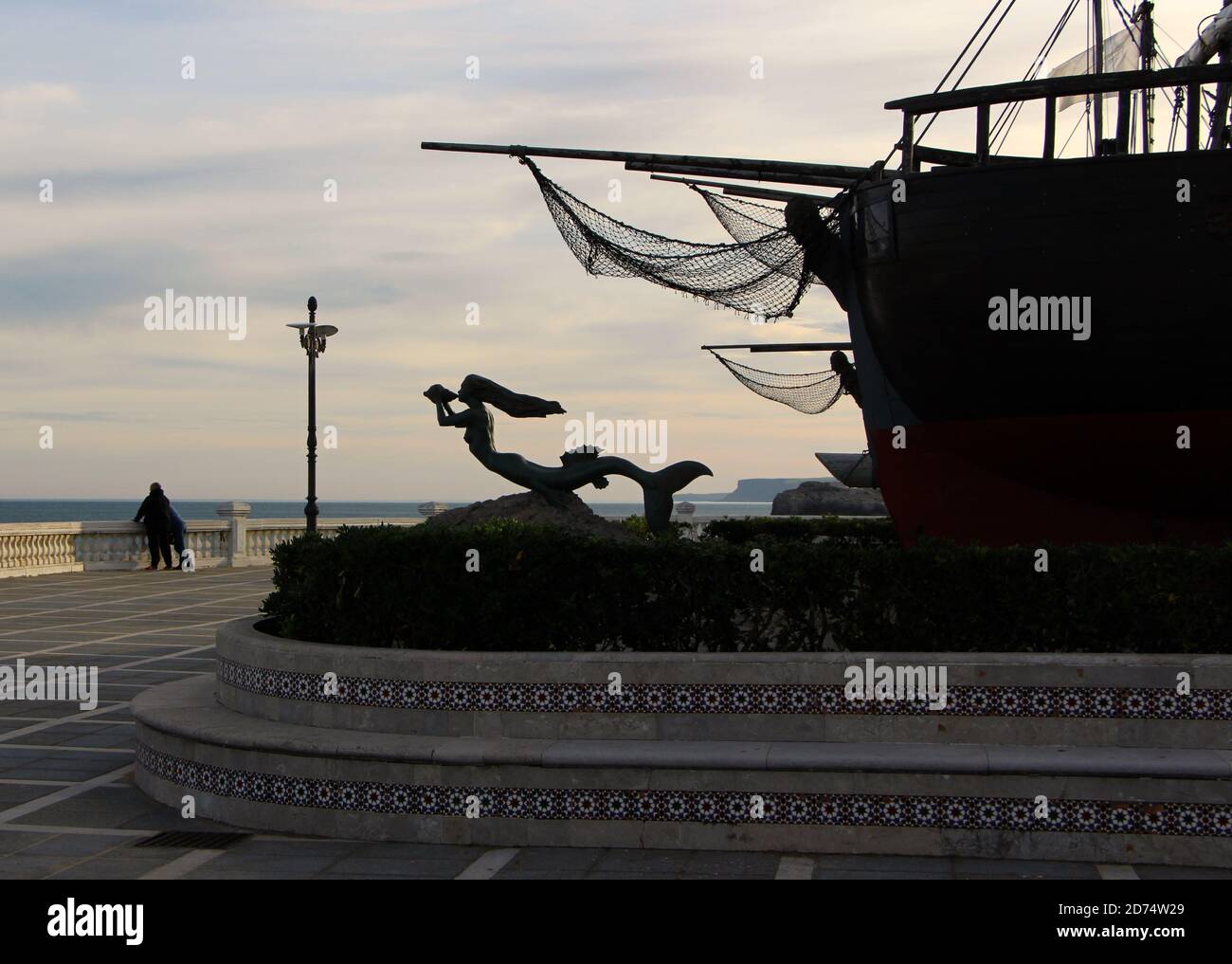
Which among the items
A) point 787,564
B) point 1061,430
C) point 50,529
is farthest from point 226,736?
point 50,529

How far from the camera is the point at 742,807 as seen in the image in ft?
21.1

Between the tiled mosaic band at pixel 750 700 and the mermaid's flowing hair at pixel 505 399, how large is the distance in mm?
3954

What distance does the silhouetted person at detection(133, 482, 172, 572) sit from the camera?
27.6 meters

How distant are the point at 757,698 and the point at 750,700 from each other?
1.7 inches

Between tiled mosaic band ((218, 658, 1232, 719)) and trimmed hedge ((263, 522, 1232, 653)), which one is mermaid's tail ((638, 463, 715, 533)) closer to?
trimmed hedge ((263, 522, 1232, 653))

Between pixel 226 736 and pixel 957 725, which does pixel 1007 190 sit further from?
pixel 226 736

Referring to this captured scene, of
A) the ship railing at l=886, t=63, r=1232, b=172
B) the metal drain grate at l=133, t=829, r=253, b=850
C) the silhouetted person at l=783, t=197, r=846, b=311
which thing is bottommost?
the metal drain grate at l=133, t=829, r=253, b=850

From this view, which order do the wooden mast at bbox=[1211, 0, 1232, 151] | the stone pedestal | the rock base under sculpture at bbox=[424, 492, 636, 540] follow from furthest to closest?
the stone pedestal
the wooden mast at bbox=[1211, 0, 1232, 151]
the rock base under sculpture at bbox=[424, 492, 636, 540]

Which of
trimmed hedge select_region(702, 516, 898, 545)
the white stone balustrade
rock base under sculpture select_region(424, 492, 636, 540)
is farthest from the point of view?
the white stone balustrade

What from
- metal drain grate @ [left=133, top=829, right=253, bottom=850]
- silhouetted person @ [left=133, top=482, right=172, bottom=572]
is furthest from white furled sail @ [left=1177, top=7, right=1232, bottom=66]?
silhouetted person @ [left=133, top=482, right=172, bottom=572]

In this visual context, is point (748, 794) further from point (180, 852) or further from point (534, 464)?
point (534, 464)

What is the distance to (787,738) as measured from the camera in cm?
668

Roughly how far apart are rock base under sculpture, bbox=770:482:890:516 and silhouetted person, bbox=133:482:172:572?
15.6 m

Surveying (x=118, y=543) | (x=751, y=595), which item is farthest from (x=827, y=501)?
(x=751, y=595)
